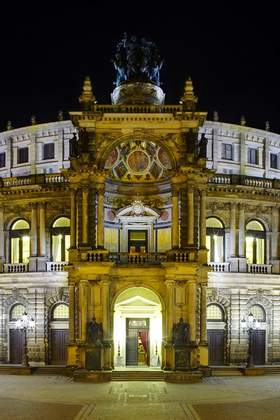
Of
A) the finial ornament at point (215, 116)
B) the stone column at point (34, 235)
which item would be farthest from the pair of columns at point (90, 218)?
the finial ornament at point (215, 116)

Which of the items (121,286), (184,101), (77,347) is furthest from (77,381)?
(184,101)

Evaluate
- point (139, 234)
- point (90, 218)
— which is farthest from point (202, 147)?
point (90, 218)

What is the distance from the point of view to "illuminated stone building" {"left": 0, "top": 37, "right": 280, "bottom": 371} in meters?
51.7

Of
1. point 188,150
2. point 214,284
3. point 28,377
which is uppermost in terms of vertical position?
point 188,150

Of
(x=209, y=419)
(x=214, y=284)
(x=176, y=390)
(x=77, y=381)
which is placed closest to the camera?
(x=209, y=419)

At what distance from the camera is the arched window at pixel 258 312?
6012 centimetres

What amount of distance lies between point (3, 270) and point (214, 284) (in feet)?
59.0

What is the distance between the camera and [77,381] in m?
48.8

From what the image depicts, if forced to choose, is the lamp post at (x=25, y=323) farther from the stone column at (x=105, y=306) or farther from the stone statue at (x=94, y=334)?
the stone column at (x=105, y=306)

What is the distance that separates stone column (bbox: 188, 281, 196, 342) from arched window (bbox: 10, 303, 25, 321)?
16.4 meters

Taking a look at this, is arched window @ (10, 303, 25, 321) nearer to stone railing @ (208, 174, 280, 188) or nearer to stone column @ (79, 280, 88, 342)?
stone column @ (79, 280, 88, 342)

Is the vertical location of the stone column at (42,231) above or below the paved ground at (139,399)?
above

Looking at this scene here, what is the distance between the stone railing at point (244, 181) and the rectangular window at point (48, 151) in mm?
15314

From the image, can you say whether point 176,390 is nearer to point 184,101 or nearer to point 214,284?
point 214,284
